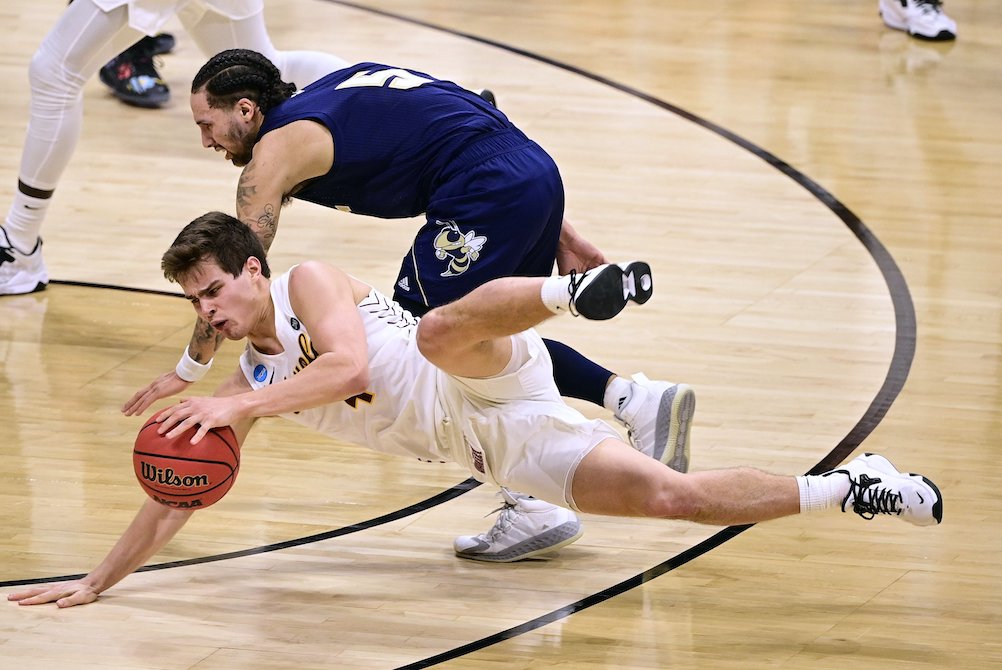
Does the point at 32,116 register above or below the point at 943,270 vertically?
above

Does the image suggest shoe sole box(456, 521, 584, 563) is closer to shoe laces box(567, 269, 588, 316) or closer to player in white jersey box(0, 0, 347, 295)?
shoe laces box(567, 269, 588, 316)

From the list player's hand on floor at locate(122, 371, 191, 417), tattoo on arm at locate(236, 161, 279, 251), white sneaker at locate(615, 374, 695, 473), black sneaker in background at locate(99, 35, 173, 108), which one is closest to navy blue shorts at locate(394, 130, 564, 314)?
tattoo on arm at locate(236, 161, 279, 251)

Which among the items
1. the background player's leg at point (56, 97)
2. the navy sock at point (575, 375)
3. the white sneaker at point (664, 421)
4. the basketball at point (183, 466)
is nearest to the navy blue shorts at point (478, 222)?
the navy sock at point (575, 375)

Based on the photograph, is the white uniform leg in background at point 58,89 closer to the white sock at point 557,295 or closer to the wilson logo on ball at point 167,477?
the wilson logo on ball at point 167,477

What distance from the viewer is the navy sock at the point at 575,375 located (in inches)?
162

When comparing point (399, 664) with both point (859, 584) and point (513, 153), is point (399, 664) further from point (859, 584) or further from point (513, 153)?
point (513, 153)

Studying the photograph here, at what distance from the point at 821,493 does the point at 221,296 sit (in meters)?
1.45

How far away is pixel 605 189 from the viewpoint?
21.6 feet

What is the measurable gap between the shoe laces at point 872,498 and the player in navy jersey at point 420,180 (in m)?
0.71

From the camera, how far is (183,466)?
328 centimetres

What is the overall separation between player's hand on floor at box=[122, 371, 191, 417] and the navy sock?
3.32 ft

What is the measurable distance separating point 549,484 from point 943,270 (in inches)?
115

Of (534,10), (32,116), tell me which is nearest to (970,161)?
(534,10)

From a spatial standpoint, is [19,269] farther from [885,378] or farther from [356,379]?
[885,378]
